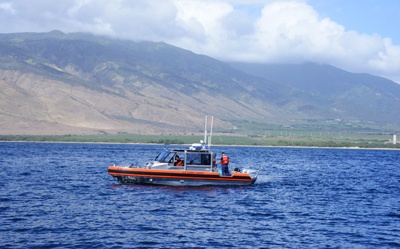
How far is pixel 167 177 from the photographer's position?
152 ft

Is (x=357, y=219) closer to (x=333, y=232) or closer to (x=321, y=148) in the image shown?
(x=333, y=232)

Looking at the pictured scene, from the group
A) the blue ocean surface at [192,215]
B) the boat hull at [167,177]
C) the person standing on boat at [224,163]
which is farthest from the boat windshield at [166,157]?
the person standing on boat at [224,163]

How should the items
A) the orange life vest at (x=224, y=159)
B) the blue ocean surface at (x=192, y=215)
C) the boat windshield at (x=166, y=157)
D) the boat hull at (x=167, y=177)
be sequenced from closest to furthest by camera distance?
the blue ocean surface at (x=192, y=215)
the boat hull at (x=167, y=177)
the orange life vest at (x=224, y=159)
the boat windshield at (x=166, y=157)

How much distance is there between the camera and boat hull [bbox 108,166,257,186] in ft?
152

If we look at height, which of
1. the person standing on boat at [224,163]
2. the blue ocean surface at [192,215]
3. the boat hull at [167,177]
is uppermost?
the person standing on boat at [224,163]

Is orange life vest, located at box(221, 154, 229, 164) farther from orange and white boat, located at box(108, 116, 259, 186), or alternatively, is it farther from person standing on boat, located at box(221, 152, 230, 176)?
orange and white boat, located at box(108, 116, 259, 186)

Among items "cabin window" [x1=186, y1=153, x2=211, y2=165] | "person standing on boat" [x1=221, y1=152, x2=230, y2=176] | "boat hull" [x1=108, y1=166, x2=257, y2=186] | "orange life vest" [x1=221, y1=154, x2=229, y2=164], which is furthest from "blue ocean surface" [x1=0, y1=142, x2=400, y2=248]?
"orange life vest" [x1=221, y1=154, x2=229, y2=164]

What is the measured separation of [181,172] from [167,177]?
109 cm

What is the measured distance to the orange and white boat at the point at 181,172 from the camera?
4641 centimetres

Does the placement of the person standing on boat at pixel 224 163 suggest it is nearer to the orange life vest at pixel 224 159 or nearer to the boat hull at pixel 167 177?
the orange life vest at pixel 224 159

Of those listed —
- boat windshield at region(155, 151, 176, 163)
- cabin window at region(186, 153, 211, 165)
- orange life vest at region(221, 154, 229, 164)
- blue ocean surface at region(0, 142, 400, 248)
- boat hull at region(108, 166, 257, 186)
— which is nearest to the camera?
blue ocean surface at region(0, 142, 400, 248)

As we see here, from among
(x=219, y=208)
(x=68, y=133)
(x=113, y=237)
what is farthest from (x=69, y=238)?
(x=68, y=133)

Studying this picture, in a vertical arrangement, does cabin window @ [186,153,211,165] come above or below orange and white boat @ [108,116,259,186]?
above

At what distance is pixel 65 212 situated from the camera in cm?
3466
